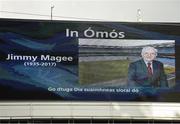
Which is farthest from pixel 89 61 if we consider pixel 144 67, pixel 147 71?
pixel 147 71

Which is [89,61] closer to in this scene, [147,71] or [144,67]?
[144,67]

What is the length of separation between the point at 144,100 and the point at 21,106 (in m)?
4.03

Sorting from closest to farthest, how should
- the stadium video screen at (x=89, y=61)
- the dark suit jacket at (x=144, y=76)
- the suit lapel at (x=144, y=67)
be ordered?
the stadium video screen at (x=89, y=61) → the dark suit jacket at (x=144, y=76) → the suit lapel at (x=144, y=67)

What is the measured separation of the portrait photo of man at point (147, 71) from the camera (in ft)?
62.1

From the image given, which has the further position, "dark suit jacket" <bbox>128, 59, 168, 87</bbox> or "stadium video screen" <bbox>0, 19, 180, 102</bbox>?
"dark suit jacket" <bbox>128, 59, 168, 87</bbox>

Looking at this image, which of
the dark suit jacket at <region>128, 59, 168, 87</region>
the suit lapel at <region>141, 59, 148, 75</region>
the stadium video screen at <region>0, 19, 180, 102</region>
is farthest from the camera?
the suit lapel at <region>141, 59, 148, 75</region>

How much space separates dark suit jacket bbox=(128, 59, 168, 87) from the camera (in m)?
18.9

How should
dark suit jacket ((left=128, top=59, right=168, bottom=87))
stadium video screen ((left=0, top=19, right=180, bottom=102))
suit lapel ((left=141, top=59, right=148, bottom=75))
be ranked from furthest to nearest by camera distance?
1. suit lapel ((left=141, top=59, right=148, bottom=75))
2. dark suit jacket ((left=128, top=59, right=168, bottom=87))
3. stadium video screen ((left=0, top=19, right=180, bottom=102))

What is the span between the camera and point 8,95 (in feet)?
60.1

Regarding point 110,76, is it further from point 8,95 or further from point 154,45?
point 8,95

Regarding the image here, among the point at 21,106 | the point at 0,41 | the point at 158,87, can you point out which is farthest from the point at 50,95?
the point at 158,87

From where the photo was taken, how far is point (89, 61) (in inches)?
742

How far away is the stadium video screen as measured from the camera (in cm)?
1852

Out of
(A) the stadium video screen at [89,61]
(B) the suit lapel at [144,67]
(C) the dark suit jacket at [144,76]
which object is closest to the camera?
(A) the stadium video screen at [89,61]
